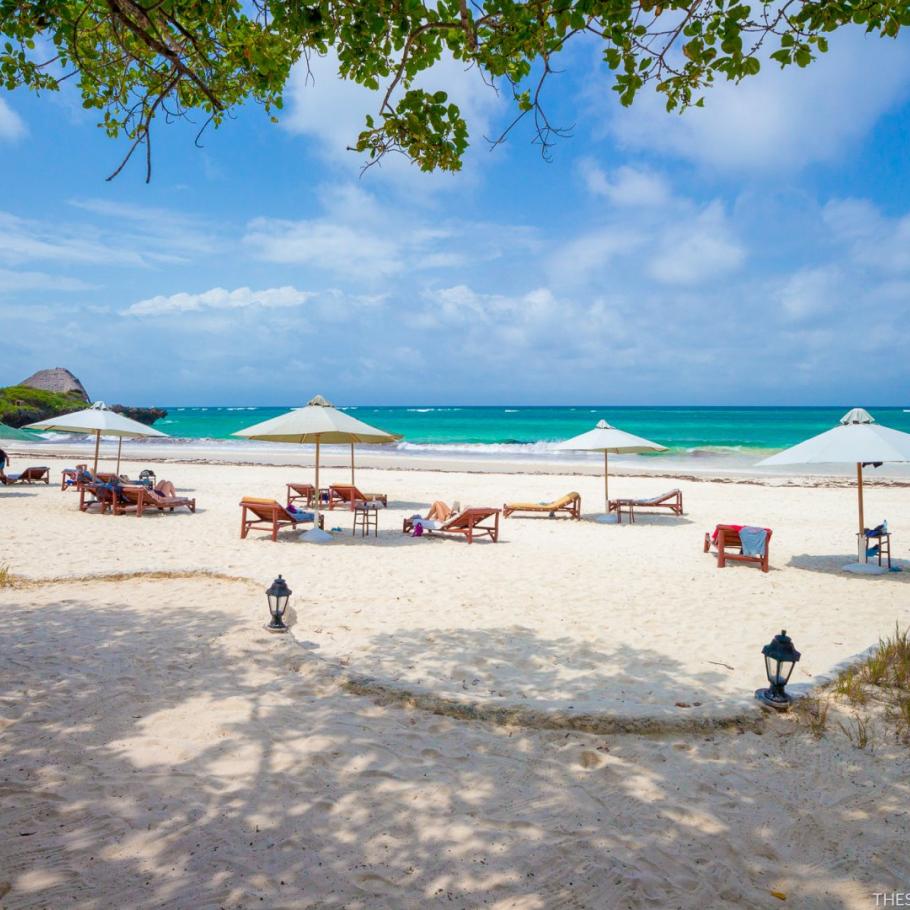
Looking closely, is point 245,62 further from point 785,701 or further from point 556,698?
point 785,701

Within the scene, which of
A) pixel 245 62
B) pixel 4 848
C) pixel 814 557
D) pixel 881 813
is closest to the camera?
pixel 4 848

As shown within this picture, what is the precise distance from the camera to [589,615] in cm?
618

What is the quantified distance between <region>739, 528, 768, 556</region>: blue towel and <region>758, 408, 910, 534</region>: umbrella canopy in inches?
35.6

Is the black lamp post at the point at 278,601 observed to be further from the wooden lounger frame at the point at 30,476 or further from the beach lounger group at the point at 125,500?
the wooden lounger frame at the point at 30,476

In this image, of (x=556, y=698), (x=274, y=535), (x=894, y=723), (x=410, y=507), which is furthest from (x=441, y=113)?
(x=410, y=507)

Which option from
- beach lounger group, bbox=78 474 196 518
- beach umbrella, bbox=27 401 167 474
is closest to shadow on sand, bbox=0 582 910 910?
beach lounger group, bbox=78 474 196 518

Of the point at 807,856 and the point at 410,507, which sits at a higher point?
the point at 410,507

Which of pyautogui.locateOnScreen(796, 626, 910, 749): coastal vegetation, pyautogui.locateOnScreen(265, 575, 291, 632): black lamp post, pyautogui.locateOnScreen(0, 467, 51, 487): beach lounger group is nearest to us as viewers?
pyautogui.locateOnScreen(796, 626, 910, 749): coastal vegetation

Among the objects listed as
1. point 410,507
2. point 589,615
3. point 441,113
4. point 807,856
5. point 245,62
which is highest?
point 245,62

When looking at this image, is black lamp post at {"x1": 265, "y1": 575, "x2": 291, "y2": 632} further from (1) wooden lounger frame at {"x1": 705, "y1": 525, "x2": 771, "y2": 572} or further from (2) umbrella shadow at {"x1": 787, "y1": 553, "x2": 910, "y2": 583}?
(2) umbrella shadow at {"x1": 787, "y1": 553, "x2": 910, "y2": 583}

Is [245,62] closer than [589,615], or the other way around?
Result: [245,62]

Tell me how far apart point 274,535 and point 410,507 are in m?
5.06

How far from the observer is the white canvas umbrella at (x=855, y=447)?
7.69 meters

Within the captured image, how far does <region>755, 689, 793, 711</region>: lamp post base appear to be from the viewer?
13.2ft
